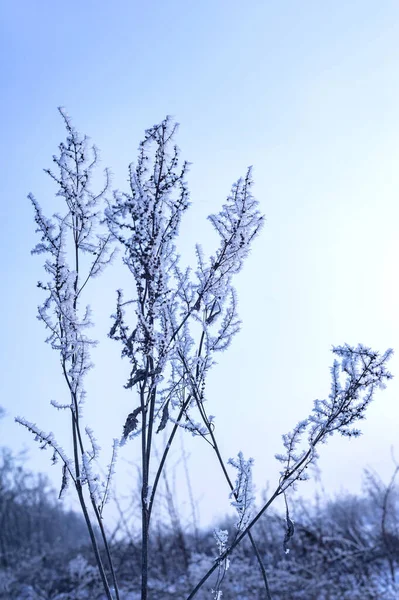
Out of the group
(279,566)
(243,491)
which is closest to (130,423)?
(243,491)

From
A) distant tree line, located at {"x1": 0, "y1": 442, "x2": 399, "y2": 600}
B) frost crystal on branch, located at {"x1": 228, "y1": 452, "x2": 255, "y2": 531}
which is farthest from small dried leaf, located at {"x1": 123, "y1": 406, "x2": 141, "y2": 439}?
distant tree line, located at {"x1": 0, "y1": 442, "x2": 399, "y2": 600}

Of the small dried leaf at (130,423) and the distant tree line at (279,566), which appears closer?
the small dried leaf at (130,423)

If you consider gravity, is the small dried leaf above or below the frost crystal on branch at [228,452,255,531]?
above

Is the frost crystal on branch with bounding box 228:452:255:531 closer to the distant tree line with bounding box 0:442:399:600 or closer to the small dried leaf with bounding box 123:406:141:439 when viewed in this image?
the small dried leaf with bounding box 123:406:141:439

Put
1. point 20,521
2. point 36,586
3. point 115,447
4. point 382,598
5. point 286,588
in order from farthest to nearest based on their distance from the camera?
point 20,521 → point 36,586 → point 286,588 → point 382,598 → point 115,447

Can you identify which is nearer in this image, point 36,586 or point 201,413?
point 201,413

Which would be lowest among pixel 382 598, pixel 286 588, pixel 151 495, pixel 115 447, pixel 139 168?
pixel 382 598

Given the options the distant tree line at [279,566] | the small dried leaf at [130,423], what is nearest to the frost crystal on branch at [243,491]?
the small dried leaf at [130,423]

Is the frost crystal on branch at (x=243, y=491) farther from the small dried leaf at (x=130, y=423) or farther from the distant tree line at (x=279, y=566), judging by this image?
the distant tree line at (x=279, y=566)

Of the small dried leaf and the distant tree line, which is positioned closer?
the small dried leaf

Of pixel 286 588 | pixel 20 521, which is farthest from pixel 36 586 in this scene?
pixel 20 521

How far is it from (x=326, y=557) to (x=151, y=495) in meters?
7.80

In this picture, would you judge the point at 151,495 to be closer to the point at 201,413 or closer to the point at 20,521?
the point at 201,413

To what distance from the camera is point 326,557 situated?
26.4ft
